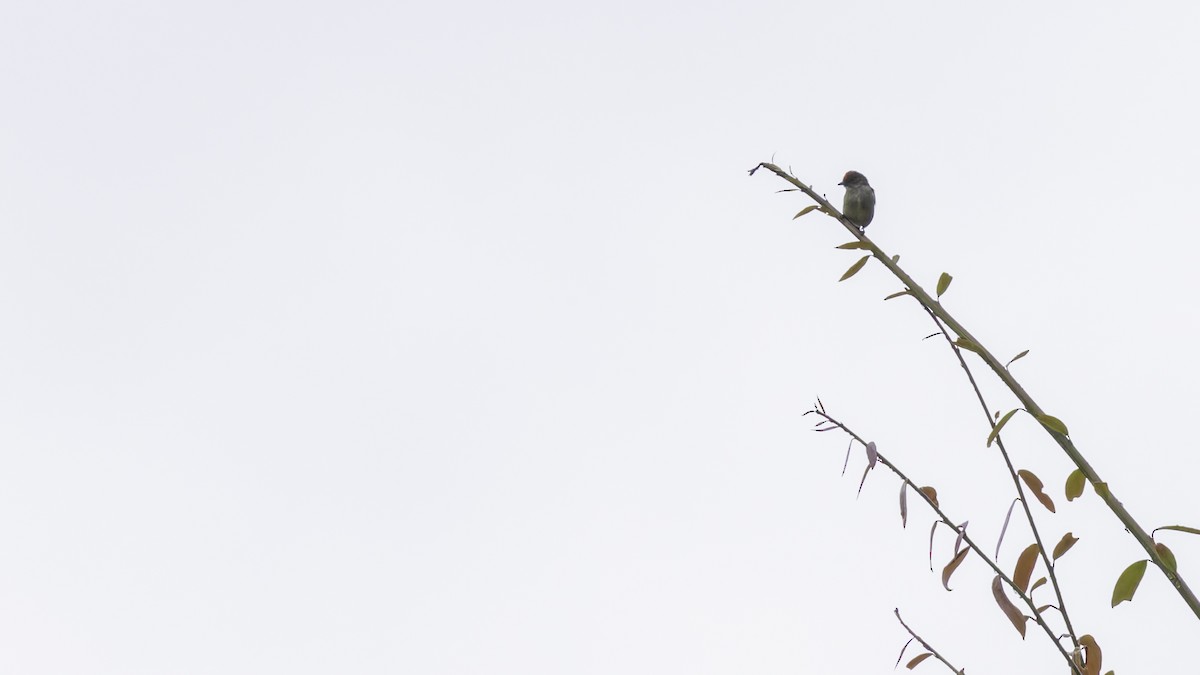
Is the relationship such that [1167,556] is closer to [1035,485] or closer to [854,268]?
[1035,485]

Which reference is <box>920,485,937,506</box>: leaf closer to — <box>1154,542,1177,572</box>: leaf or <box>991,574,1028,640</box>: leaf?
<box>991,574,1028,640</box>: leaf

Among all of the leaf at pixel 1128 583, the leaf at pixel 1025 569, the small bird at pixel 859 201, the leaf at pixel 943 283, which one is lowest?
the leaf at pixel 1128 583

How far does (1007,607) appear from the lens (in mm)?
2125

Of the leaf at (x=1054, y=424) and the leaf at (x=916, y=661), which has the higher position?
the leaf at (x=1054, y=424)

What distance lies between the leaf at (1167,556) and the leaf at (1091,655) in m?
0.24

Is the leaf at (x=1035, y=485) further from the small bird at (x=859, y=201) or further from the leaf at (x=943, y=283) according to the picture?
the small bird at (x=859, y=201)

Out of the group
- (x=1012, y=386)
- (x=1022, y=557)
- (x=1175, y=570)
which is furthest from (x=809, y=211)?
(x=1175, y=570)

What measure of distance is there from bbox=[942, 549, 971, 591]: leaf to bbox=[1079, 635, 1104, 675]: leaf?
0.24 meters

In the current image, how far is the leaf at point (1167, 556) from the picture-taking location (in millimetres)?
1869

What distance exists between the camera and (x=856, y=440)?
2.39m

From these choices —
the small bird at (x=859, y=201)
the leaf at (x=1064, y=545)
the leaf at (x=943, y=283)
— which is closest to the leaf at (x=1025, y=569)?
the leaf at (x=1064, y=545)

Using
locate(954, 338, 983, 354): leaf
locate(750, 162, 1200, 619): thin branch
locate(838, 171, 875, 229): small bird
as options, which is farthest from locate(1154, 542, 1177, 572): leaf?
locate(838, 171, 875, 229): small bird

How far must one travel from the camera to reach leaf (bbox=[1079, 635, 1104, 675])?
6.53 ft

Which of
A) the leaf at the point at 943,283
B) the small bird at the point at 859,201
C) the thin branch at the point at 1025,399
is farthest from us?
the small bird at the point at 859,201
